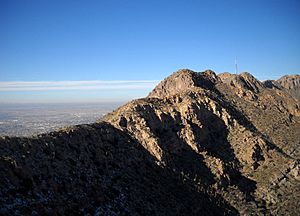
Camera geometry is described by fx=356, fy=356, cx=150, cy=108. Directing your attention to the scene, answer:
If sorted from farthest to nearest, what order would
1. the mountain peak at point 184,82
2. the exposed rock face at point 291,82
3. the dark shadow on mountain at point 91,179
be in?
the exposed rock face at point 291,82, the mountain peak at point 184,82, the dark shadow on mountain at point 91,179

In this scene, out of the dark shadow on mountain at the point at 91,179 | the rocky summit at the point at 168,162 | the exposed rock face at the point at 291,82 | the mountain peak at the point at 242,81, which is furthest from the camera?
the exposed rock face at the point at 291,82

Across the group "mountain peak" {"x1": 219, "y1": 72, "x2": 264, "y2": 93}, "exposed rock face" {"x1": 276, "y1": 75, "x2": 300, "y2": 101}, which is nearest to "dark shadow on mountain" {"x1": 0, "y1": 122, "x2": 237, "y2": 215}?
"mountain peak" {"x1": 219, "y1": 72, "x2": 264, "y2": 93}

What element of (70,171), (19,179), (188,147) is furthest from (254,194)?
(19,179)

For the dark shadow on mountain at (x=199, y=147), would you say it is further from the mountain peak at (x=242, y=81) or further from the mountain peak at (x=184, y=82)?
the mountain peak at (x=242, y=81)

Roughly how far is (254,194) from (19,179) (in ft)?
105

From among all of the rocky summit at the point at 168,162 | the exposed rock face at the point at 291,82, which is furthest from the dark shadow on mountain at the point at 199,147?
the exposed rock face at the point at 291,82

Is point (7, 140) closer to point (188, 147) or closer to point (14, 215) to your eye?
point (14, 215)

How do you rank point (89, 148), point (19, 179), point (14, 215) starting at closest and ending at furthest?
point (14, 215) < point (19, 179) < point (89, 148)

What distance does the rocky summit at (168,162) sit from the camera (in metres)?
30.1

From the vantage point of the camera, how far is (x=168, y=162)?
46031 millimetres

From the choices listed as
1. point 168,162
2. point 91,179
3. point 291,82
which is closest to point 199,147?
point 168,162

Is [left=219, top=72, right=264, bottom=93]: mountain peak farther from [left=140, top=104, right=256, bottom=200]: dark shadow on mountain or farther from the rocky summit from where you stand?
[left=140, top=104, right=256, bottom=200]: dark shadow on mountain

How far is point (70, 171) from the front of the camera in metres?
33.7

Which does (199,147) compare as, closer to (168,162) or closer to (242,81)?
(168,162)
